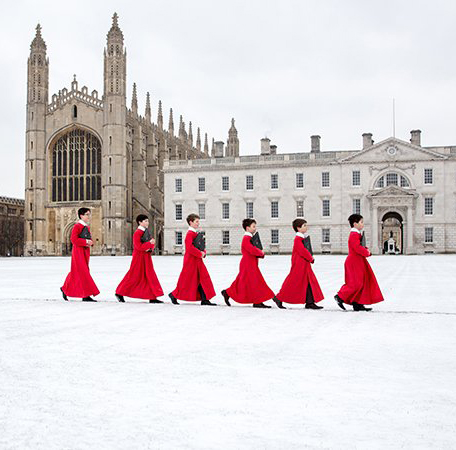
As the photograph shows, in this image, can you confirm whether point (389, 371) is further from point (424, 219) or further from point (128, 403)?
point (424, 219)

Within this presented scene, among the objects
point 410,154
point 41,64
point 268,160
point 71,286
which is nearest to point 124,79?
point 41,64

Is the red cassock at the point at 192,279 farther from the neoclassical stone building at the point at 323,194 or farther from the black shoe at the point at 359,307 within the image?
the neoclassical stone building at the point at 323,194

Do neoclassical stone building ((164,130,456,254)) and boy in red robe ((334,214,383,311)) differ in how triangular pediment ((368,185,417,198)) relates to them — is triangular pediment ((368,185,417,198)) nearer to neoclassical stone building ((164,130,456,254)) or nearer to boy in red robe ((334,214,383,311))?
neoclassical stone building ((164,130,456,254))

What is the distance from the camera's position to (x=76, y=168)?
59.0 metres

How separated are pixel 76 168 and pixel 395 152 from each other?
30106mm

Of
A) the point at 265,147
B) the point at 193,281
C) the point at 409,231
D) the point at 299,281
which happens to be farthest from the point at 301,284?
the point at 265,147

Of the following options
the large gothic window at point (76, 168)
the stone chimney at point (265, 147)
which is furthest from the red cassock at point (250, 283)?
the large gothic window at point (76, 168)

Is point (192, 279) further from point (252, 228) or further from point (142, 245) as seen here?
point (252, 228)

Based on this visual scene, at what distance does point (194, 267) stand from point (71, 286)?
7.19ft

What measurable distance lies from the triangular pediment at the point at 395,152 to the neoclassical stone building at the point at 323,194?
0.27ft

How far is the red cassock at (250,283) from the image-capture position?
9.75 meters

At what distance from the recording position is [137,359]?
5.22 m

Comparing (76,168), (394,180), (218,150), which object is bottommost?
(394,180)

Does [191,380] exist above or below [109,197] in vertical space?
below
